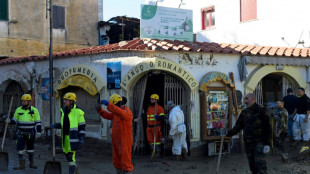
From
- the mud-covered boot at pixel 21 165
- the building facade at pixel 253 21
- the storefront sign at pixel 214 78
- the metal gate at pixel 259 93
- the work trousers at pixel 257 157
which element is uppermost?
the building facade at pixel 253 21

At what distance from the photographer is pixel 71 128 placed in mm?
7660

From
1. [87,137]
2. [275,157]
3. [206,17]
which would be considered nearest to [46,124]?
[87,137]

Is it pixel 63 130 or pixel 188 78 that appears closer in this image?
pixel 63 130

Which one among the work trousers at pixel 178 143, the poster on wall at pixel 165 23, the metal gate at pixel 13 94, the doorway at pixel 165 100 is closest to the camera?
the work trousers at pixel 178 143

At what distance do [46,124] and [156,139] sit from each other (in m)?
4.89

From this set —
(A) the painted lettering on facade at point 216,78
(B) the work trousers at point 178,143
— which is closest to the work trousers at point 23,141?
(B) the work trousers at point 178,143

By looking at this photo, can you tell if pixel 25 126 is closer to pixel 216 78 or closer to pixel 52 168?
pixel 52 168

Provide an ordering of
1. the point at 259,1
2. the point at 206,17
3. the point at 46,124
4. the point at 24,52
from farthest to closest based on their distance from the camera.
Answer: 1. the point at 206,17
2. the point at 24,52
3. the point at 259,1
4. the point at 46,124

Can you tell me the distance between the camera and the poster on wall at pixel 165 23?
12047mm

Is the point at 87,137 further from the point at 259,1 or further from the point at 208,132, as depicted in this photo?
the point at 259,1

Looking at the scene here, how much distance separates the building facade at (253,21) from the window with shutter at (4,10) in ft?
22.5

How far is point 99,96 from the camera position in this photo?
12.2 m

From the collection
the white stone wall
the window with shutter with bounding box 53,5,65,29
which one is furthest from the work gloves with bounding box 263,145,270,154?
the window with shutter with bounding box 53,5,65,29

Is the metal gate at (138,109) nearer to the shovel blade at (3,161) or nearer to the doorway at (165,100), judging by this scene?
the doorway at (165,100)
